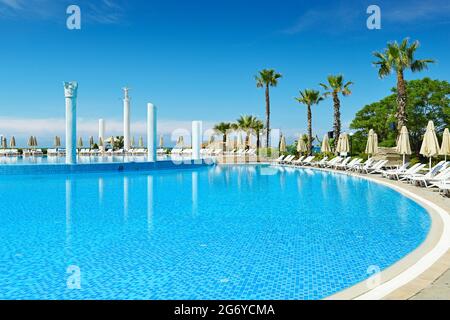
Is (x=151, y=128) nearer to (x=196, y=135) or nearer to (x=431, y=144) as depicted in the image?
(x=196, y=135)

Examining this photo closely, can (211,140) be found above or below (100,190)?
above

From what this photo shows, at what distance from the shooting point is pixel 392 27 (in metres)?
26.8

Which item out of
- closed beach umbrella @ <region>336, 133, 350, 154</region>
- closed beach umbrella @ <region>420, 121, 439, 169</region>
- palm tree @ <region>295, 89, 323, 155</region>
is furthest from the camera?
palm tree @ <region>295, 89, 323, 155</region>

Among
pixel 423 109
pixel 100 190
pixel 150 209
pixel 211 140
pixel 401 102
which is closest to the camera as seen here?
pixel 150 209

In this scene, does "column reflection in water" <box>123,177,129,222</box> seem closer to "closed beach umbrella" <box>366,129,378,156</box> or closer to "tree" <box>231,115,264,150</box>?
"closed beach umbrella" <box>366,129,378,156</box>

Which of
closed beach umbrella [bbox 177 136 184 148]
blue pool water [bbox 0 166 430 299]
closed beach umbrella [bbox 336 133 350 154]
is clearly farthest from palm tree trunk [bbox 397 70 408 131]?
closed beach umbrella [bbox 177 136 184 148]

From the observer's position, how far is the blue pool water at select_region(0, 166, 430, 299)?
4629mm

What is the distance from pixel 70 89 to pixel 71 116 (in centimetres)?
143

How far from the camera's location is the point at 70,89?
20.2 meters

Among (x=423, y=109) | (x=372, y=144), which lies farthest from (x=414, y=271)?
(x=423, y=109)

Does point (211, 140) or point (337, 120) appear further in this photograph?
point (211, 140)

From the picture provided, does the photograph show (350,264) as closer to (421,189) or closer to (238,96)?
(421,189)
